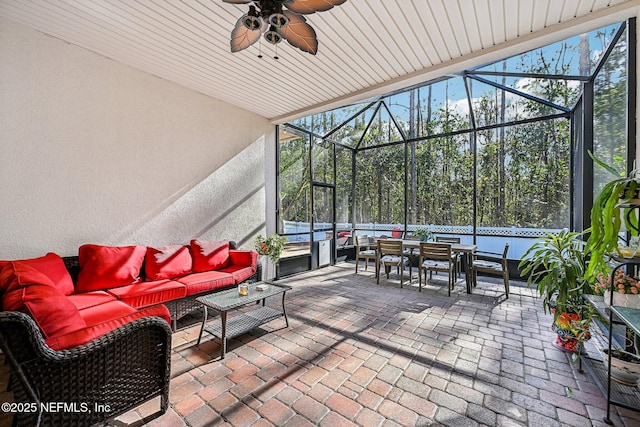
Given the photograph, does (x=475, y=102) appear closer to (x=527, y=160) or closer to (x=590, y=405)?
(x=527, y=160)

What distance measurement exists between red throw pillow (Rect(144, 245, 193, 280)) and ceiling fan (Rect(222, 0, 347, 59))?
8.62 feet

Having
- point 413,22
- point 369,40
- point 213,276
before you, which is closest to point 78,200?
point 213,276

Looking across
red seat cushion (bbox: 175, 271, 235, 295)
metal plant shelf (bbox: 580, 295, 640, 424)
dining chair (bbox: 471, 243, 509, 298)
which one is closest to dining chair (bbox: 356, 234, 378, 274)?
dining chair (bbox: 471, 243, 509, 298)

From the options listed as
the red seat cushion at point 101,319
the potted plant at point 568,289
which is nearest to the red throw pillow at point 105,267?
the red seat cushion at point 101,319

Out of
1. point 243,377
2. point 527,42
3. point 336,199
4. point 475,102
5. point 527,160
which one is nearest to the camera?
point 243,377

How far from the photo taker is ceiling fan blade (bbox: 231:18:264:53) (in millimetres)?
2209

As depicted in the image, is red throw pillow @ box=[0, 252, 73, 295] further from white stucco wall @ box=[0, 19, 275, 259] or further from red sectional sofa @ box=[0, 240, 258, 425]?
white stucco wall @ box=[0, 19, 275, 259]

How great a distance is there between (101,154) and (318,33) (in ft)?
9.57

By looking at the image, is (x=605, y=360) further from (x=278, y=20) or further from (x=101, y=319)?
(x=101, y=319)

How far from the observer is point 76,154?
3029mm

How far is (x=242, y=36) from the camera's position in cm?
228

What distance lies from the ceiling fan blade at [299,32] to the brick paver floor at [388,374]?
2.83 metres

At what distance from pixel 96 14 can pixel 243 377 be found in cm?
359

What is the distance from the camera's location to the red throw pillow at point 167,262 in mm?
3311
